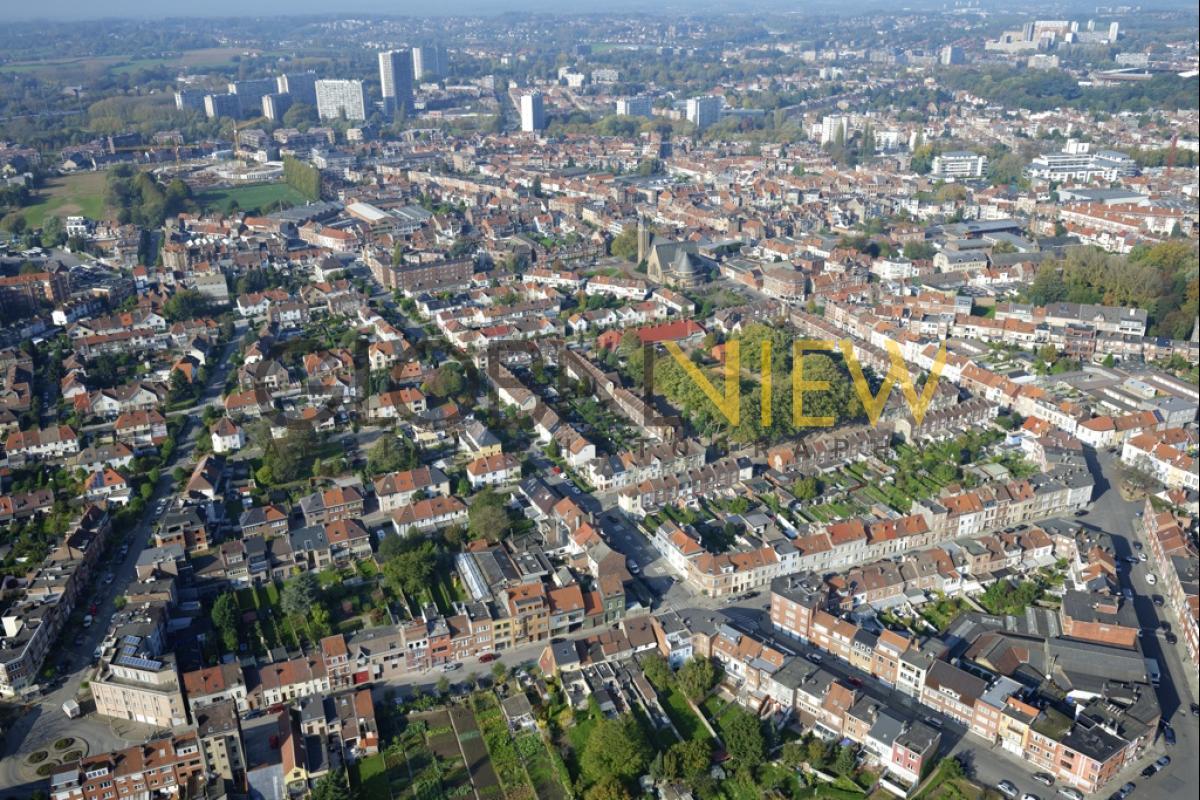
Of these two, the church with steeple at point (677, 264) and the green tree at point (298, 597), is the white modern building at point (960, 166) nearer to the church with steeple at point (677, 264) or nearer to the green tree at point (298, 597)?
the church with steeple at point (677, 264)

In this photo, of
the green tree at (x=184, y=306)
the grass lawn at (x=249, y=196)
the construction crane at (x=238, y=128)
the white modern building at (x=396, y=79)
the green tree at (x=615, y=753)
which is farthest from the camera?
the white modern building at (x=396, y=79)

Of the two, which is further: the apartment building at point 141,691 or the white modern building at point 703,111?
the white modern building at point 703,111

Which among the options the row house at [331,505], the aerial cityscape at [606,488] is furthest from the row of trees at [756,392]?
the row house at [331,505]

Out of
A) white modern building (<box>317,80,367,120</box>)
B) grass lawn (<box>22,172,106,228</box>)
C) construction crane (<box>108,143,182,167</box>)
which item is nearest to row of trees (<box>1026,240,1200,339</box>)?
grass lawn (<box>22,172,106,228</box>)

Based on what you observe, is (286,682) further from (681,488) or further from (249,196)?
(249,196)

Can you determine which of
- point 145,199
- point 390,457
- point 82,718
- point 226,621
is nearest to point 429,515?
point 390,457

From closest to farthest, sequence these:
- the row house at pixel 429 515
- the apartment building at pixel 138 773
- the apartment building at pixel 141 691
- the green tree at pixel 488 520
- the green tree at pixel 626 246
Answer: the apartment building at pixel 138 773 → the apartment building at pixel 141 691 → the green tree at pixel 488 520 → the row house at pixel 429 515 → the green tree at pixel 626 246

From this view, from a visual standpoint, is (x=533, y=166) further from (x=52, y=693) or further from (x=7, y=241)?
(x=52, y=693)

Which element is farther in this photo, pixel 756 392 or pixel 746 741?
pixel 756 392
